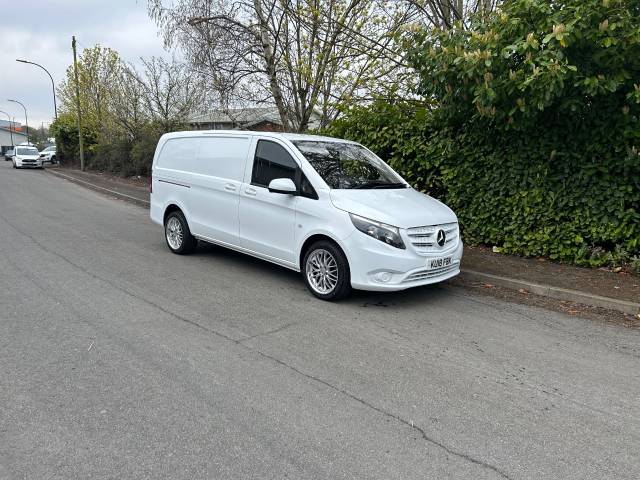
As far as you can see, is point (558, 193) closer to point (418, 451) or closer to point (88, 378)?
point (418, 451)

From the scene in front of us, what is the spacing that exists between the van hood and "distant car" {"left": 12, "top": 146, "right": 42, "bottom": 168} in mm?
36184

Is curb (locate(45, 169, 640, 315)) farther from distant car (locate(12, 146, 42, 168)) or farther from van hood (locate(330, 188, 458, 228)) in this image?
distant car (locate(12, 146, 42, 168))

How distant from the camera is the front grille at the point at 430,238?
17.2 ft

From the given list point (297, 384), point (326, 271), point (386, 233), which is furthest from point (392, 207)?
point (297, 384)

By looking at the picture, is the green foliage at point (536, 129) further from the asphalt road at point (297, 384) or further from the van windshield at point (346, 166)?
the asphalt road at point (297, 384)

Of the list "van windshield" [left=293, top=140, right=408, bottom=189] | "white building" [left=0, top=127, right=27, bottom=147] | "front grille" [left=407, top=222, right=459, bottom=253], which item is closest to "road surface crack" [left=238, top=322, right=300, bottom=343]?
"front grille" [left=407, top=222, right=459, bottom=253]

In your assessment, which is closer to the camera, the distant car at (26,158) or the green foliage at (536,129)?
the green foliage at (536,129)

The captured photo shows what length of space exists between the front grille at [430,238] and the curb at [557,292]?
1046 mm

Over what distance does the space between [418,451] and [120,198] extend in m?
15.3

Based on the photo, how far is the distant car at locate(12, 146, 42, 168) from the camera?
34719 millimetres

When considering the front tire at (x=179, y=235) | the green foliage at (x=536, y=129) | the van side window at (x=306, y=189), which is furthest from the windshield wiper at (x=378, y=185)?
the front tire at (x=179, y=235)

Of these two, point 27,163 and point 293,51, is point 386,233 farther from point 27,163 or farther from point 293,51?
point 27,163

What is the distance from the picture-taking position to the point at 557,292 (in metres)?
5.88

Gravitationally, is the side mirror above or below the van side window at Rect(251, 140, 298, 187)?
below
